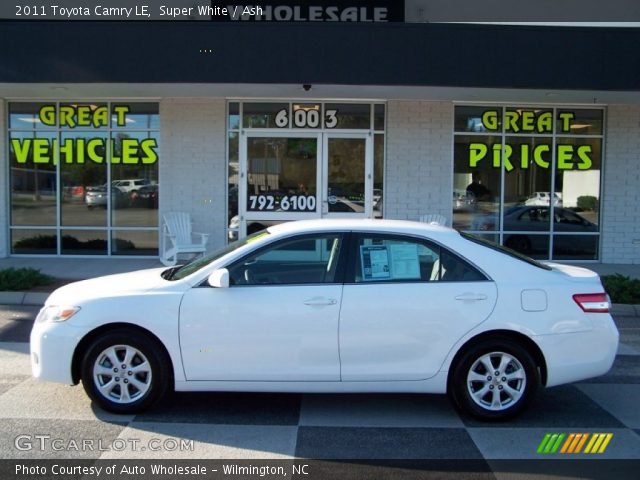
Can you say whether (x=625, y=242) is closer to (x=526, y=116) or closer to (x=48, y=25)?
(x=526, y=116)

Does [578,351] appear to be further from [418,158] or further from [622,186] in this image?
[622,186]

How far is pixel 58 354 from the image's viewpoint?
204 inches

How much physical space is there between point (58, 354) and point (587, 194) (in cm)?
1204

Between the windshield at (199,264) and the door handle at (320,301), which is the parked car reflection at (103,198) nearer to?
the windshield at (199,264)

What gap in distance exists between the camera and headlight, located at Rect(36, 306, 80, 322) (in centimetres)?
521

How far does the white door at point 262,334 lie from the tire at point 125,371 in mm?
246

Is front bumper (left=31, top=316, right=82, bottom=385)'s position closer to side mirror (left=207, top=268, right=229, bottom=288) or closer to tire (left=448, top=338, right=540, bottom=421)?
side mirror (left=207, top=268, right=229, bottom=288)

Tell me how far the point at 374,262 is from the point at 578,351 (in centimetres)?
173

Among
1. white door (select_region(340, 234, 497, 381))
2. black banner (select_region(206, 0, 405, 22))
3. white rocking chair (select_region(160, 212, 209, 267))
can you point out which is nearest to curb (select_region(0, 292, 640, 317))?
white rocking chair (select_region(160, 212, 209, 267))

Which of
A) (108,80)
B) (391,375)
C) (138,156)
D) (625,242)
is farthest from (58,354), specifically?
(625,242)

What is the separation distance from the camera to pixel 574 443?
4887 mm

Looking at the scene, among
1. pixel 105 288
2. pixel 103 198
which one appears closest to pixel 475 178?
pixel 103 198

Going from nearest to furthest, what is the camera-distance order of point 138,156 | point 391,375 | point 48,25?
point 391,375 < point 48,25 < point 138,156

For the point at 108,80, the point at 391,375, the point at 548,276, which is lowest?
the point at 391,375
